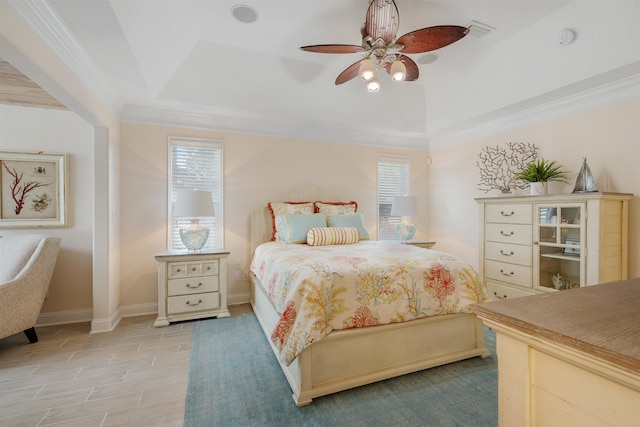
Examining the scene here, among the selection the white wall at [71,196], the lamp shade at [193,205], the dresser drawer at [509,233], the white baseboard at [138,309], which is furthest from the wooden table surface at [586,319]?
the white wall at [71,196]

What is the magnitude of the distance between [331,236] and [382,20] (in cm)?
210

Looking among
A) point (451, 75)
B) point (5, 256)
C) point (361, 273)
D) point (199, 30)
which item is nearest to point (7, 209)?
point (5, 256)

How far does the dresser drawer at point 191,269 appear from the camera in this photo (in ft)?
10.2

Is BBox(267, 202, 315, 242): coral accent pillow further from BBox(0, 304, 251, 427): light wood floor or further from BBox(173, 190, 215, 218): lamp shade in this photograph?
BBox(0, 304, 251, 427): light wood floor

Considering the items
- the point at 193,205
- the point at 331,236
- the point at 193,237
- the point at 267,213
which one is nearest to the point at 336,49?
the point at 331,236

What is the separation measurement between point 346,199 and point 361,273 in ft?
8.13

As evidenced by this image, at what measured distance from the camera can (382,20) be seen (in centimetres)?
197

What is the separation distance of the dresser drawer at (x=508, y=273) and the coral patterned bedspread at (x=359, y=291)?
1.09 meters

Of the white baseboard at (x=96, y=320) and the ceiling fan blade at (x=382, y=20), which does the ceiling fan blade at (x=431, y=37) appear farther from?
the white baseboard at (x=96, y=320)

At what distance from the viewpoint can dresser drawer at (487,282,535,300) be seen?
3121 mm

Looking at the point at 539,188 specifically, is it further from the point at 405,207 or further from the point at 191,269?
the point at 191,269

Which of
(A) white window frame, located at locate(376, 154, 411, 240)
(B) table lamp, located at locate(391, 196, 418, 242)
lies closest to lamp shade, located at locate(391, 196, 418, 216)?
(B) table lamp, located at locate(391, 196, 418, 242)

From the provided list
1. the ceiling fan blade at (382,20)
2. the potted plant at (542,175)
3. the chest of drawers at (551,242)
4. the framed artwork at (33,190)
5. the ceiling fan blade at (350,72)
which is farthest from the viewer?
the potted plant at (542,175)

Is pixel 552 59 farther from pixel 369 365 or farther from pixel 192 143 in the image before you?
pixel 192 143
